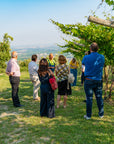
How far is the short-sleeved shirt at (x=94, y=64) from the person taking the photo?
395cm

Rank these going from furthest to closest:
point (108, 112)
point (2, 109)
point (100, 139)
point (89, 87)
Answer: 1. point (2, 109)
2. point (108, 112)
3. point (89, 87)
4. point (100, 139)

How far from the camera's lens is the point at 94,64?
3959 mm

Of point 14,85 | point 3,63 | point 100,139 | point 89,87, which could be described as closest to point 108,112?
point 89,87

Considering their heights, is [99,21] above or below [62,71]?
above

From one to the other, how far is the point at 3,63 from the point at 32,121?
29.2m

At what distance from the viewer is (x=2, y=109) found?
559 cm

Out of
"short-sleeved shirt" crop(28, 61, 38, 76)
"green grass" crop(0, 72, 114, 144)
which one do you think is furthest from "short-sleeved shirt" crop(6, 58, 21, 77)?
"green grass" crop(0, 72, 114, 144)

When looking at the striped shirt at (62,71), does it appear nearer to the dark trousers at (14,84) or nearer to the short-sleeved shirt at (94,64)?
the short-sleeved shirt at (94,64)

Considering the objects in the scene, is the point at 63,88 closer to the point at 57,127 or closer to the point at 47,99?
the point at 47,99

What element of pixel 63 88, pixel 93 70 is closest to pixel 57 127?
pixel 63 88

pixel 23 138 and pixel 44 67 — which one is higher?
pixel 44 67

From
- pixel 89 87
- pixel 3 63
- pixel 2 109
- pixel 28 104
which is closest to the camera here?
pixel 89 87

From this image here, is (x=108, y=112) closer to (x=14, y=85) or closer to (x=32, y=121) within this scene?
(x=32, y=121)

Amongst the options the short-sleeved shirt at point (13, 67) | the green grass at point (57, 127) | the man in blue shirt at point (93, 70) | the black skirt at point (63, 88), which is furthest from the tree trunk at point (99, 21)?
the short-sleeved shirt at point (13, 67)
